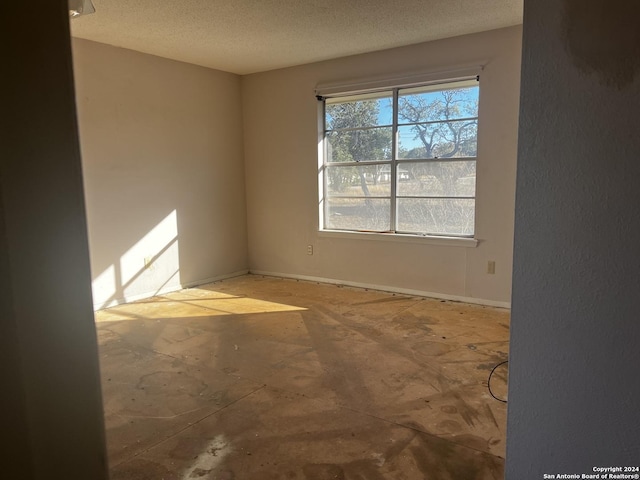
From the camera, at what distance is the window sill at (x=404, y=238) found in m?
4.25

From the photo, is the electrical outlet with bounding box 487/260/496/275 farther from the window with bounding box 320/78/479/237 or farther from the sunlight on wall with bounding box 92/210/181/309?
the sunlight on wall with bounding box 92/210/181/309

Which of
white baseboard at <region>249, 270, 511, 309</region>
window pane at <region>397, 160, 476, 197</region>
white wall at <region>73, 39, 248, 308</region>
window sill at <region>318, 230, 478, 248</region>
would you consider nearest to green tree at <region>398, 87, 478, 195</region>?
window pane at <region>397, 160, 476, 197</region>

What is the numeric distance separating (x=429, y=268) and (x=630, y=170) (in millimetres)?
3435

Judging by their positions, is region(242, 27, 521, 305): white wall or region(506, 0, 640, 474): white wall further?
region(242, 27, 521, 305): white wall

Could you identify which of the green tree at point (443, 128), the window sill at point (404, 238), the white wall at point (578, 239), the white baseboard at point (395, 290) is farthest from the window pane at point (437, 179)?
the white wall at point (578, 239)

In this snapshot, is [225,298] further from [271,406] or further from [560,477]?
[560,477]

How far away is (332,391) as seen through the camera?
2.54m

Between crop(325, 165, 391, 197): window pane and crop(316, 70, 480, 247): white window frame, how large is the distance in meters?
0.06

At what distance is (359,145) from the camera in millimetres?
4840

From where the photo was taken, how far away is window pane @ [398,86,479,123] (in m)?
4.15

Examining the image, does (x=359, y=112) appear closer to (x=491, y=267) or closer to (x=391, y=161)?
(x=391, y=161)

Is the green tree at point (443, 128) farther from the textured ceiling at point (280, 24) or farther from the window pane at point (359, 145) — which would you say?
the textured ceiling at point (280, 24)

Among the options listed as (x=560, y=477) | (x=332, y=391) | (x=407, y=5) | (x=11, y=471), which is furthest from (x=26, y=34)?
(x=407, y=5)

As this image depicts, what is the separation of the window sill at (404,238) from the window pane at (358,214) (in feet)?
0.34
